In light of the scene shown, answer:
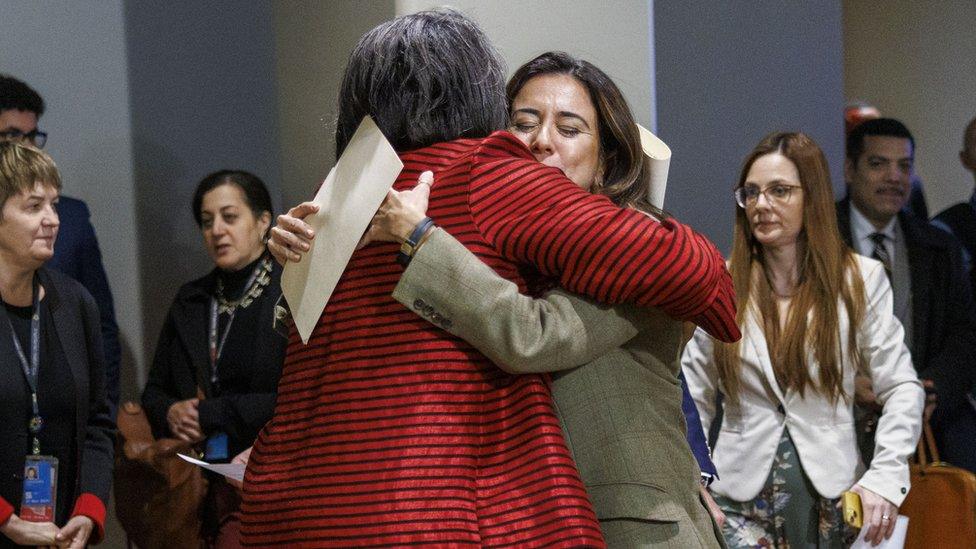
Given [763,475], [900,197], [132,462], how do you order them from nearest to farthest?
[763,475] → [132,462] → [900,197]

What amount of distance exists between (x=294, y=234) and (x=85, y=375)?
187cm

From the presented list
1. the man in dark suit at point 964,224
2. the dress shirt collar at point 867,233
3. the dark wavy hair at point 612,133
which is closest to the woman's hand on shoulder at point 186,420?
the dark wavy hair at point 612,133

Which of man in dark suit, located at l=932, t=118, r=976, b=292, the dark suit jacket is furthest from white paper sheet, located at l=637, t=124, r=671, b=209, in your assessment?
man in dark suit, located at l=932, t=118, r=976, b=292

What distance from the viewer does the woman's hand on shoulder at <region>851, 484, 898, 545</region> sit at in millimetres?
3598

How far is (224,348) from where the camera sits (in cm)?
443

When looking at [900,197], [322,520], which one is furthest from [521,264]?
[900,197]

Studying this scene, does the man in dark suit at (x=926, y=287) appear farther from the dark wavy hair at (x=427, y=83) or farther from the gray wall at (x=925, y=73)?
the dark wavy hair at (x=427, y=83)

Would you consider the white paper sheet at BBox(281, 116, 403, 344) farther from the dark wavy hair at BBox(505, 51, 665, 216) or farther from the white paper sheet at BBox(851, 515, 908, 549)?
the white paper sheet at BBox(851, 515, 908, 549)

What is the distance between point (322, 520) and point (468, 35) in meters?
0.80

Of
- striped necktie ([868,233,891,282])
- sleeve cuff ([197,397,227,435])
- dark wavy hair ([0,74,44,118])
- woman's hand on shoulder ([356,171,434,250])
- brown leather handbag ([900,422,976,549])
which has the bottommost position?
brown leather handbag ([900,422,976,549])

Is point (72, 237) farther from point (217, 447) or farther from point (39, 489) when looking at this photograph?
point (39, 489)

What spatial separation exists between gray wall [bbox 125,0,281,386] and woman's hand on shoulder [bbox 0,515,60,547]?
6.71 feet

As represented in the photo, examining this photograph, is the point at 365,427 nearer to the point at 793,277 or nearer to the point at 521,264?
the point at 521,264

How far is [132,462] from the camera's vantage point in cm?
429
